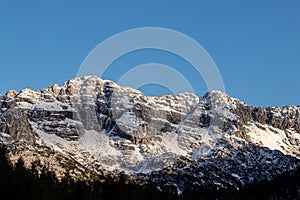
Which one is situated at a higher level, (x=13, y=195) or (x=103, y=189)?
(x=103, y=189)

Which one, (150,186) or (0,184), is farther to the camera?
(150,186)

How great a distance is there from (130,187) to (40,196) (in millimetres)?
41336

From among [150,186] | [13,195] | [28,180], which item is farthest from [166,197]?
[13,195]

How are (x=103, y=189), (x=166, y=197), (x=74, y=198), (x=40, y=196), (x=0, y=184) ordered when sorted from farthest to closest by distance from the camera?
1. (x=166, y=197)
2. (x=103, y=189)
3. (x=74, y=198)
4. (x=40, y=196)
5. (x=0, y=184)

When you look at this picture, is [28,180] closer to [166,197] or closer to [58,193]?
[58,193]

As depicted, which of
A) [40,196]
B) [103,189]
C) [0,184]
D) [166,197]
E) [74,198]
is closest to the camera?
[0,184]

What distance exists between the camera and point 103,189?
480 ft

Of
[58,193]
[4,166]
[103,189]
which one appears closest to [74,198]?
[58,193]

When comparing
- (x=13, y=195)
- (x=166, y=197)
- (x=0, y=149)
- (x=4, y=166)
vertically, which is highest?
(x=166, y=197)

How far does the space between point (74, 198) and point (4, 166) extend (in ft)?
75.2

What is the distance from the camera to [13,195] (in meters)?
108

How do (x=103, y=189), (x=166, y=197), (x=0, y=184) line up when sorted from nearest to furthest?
(x=0, y=184) → (x=103, y=189) → (x=166, y=197)

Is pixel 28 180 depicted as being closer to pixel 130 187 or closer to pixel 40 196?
pixel 40 196

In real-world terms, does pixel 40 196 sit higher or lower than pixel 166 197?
lower
